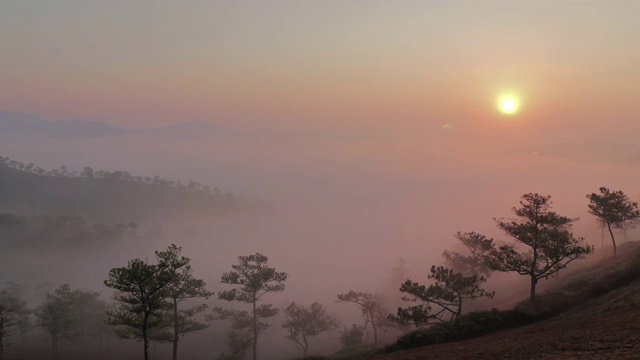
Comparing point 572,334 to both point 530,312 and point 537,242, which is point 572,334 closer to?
point 530,312

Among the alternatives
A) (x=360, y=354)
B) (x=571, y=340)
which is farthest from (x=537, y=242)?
(x=360, y=354)

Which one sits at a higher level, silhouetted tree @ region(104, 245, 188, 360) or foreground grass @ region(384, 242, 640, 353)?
silhouetted tree @ region(104, 245, 188, 360)

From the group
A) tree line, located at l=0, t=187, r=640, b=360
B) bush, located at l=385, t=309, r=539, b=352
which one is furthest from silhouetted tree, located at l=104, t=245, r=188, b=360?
bush, located at l=385, t=309, r=539, b=352

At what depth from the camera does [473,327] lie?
32.4m

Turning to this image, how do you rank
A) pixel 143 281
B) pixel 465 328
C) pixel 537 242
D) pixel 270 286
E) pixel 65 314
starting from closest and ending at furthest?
1. pixel 143 281
2. pixel 465 328
3. pixel 537 242
4. pixel 270 286
5. pixel 65 314

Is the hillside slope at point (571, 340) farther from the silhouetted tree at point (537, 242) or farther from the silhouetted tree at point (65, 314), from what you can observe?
the silhouetted tree at point (65, 314)

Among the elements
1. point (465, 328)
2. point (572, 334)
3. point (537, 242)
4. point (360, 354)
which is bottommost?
point (360, 354)

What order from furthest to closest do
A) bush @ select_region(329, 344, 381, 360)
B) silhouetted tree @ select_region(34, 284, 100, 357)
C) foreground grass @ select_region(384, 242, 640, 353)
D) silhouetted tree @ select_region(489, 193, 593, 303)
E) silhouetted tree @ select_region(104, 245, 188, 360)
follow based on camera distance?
silhouetted tree @ select_region(34, 284, 100, 357)
silhouetted tree @ select_region(489, 193, 593, 303)
bush @ select_region(329, 344, 381, 360)
foreground grass @ select_region(384, 242, 640, 353)
silhouetted tree @ select_region(104, 245, 188, 360)

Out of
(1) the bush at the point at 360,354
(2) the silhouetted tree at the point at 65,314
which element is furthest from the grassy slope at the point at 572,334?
(2) the silhouetted tree at the point at 65,314

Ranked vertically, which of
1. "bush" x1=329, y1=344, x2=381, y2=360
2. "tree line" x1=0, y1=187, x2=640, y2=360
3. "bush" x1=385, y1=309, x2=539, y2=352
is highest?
"tree line" x1=0, y1=187, x2=640, y2=360

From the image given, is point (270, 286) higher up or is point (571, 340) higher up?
point (270, 286)

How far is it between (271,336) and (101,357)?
40.7 m

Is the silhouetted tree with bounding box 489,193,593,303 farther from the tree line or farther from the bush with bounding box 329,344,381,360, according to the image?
the bush with bounding box 329,344,381,360

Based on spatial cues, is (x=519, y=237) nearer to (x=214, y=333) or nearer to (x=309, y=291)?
Answer: (x=214, y=333)
